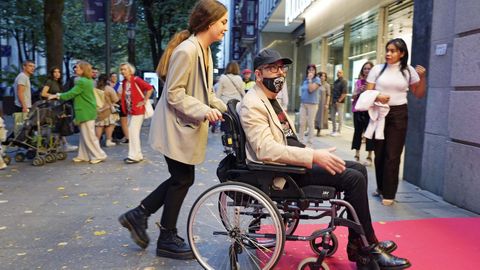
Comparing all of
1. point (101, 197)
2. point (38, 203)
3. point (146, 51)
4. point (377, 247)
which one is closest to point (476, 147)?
point (377, 247)

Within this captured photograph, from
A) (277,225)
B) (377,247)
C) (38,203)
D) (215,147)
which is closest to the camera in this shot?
(277,225)

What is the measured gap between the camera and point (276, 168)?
3088 mm

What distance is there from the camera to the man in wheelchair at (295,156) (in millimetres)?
3047

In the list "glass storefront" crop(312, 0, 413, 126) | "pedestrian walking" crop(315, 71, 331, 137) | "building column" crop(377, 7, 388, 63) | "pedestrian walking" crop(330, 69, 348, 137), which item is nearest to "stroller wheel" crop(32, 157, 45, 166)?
"pedestrian walking" crop(315, 71, 331, 137)

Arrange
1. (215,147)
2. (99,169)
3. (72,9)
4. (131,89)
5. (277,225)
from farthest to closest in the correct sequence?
(72,9) → (215,147) → (131,89) → (99,169) → (277,225)

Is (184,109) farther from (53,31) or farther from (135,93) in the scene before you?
(53,31)

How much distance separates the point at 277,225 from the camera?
2980mm

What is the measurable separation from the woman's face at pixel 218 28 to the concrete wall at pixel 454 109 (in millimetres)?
2883

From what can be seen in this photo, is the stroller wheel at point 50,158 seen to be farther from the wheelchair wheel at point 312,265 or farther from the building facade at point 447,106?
the wheelchair wheel at point 312,265

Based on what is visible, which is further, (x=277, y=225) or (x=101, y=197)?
(x=101, y=197)

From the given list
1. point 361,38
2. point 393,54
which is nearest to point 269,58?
point 393,54

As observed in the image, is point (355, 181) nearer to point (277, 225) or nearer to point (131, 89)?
point (277, 225)

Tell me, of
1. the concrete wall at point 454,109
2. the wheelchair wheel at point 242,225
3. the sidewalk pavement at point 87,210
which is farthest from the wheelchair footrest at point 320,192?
the concrete wall at point 454,109

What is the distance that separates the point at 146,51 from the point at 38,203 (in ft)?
95.9
